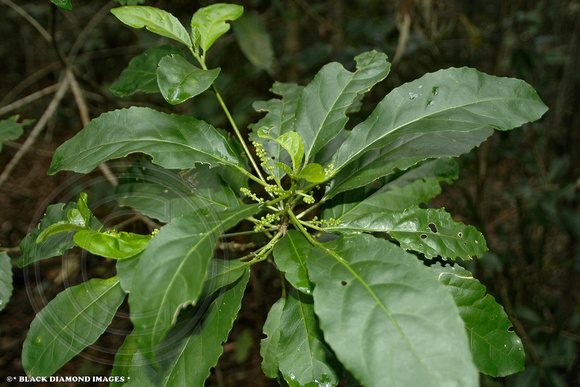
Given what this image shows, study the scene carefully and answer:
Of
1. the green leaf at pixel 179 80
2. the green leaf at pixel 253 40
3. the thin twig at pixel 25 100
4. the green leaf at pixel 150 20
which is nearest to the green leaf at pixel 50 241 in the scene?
the green leaf at pixel 179 80

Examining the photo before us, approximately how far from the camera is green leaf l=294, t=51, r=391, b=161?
1161 millimetres

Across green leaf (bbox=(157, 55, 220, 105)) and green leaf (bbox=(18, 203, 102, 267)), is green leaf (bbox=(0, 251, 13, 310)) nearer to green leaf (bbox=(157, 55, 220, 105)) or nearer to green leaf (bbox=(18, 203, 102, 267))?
green leaf (bbox=(18, 203, 102, 267))

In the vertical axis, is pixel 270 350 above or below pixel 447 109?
below

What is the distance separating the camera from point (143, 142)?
1.02 metres

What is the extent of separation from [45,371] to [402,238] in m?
1.01

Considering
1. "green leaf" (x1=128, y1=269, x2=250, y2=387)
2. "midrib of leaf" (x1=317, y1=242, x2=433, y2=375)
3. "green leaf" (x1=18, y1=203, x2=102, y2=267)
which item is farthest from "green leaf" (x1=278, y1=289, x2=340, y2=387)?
"green leaf" (x1=18, y1=203, x2=102, y2=267)

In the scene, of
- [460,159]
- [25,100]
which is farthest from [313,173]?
[460,159]

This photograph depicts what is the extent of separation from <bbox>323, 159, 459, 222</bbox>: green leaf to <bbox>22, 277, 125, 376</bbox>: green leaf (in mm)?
698

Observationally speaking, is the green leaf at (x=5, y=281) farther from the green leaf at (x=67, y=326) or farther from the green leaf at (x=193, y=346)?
the green leaf at (x=193, y=346)

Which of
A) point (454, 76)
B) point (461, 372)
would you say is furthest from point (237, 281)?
point (454, 76)

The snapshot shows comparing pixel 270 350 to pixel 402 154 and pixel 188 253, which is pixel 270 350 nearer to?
pixel 188 253

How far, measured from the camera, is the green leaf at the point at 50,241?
1.09m

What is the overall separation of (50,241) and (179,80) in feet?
1.98

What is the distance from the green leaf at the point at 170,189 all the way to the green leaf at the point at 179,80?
347 mm
